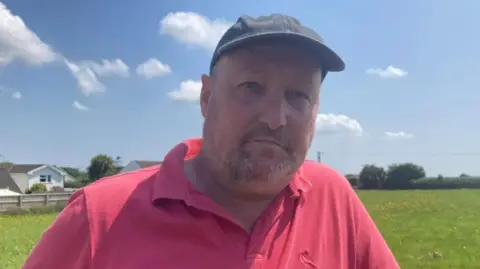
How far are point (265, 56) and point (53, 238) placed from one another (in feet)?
3.16

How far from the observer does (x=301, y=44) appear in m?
1.89

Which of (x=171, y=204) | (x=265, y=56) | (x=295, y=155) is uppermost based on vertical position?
(x=265, y=56)

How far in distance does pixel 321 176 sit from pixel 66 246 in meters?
1.11

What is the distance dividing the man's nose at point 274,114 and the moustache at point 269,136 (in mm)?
18

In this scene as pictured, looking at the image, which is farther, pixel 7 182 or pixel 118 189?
pixel 7 182

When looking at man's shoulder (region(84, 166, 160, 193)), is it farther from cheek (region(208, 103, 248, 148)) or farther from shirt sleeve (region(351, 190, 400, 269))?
shirt sleeve (region(351, 190, 400, 269))

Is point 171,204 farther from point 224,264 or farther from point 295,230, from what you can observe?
point 295,230

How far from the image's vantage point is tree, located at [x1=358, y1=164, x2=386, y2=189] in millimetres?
60375

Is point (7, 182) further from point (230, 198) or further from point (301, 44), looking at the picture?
point (301, 44)

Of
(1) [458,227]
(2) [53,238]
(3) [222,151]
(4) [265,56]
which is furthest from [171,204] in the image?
(1) [458,227]

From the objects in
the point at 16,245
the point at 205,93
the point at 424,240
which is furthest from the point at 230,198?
the point at 16,245

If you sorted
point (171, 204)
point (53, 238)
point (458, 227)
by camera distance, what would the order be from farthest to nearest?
point (458, 227)
point (171, 204)
point (53, 238)

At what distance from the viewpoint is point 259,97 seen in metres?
1.85

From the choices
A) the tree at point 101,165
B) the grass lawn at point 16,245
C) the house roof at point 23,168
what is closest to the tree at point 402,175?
the tree at point 101,165
